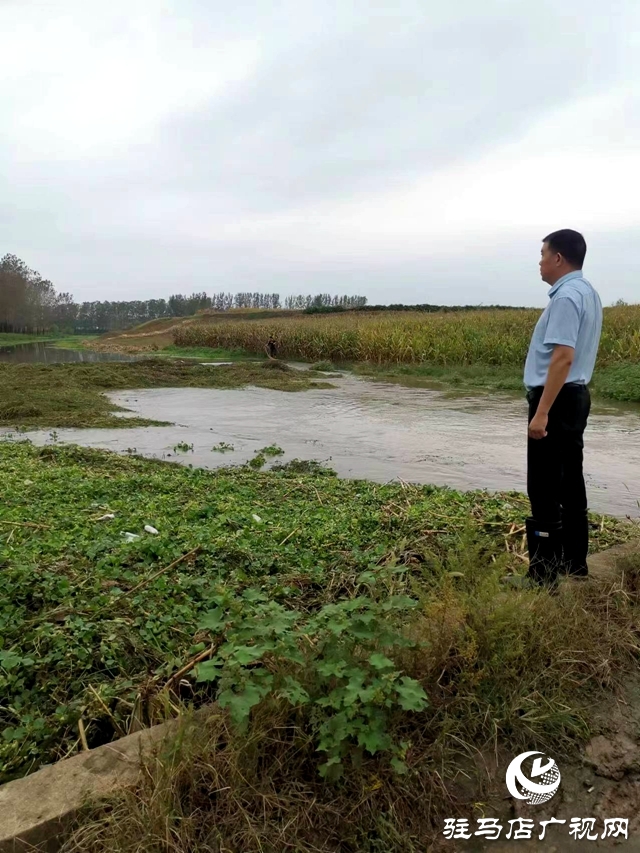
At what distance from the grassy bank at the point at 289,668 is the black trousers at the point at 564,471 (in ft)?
1.05

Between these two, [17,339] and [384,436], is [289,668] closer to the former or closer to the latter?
[384,436]

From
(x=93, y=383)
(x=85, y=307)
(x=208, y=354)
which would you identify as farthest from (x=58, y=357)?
(x=85, y=307)

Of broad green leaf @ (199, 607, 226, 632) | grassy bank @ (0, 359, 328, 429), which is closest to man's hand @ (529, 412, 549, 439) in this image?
broad green leaf @ (199, 607, 226, 632)

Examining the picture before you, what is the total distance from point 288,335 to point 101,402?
50.2 feet

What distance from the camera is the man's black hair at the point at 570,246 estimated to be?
3.23 meters

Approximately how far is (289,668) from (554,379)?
193 centimetres

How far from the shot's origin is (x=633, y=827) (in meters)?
1.88

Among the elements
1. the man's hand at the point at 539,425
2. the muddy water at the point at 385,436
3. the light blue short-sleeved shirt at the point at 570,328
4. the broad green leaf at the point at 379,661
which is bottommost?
the muddy water at the point at 385,436

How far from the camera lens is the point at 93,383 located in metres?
15.2

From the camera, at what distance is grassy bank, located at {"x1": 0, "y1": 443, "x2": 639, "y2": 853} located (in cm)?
178

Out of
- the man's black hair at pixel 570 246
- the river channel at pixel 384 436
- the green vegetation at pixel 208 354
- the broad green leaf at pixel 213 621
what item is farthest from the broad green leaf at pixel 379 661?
the green vegetation at pixel 208 354

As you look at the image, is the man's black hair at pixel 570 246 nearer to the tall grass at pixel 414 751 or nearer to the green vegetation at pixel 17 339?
the tall grass at pixel 414 751

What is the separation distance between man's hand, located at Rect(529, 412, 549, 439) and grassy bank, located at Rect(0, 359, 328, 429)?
27.0ft

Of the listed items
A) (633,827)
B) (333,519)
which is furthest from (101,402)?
(633,827)
